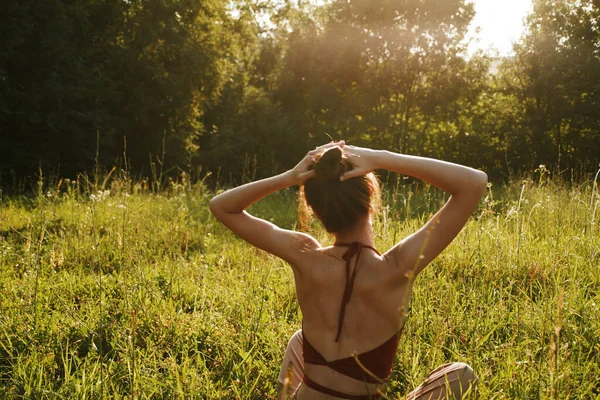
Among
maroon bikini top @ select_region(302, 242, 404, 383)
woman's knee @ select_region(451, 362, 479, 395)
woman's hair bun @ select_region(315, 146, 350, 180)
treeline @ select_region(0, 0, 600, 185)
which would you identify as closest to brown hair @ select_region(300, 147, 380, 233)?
woman's hair bun @ select_region(315, 146, 350, 180)

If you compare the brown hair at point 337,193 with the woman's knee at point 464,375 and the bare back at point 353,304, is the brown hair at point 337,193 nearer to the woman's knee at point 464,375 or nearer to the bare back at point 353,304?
the bare back at point 353,304

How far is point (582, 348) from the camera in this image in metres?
2.67

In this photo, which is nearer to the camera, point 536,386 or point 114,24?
point 536,386

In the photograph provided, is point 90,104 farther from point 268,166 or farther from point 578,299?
point 578,299

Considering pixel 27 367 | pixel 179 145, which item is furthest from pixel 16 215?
pixel 179 145

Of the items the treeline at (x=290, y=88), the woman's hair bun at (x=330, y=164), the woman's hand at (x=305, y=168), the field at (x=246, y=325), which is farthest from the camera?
the treeline at (x=290, y=88)

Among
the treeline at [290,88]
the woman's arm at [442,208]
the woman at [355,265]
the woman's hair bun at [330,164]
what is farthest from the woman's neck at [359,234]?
the treeline at [290,88]

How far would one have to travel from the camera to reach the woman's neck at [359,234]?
72.6 inches

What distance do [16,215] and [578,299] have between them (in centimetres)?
660

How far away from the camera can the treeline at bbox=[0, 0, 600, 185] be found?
473 inches

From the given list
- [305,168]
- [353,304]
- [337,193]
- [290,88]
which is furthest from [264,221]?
[290,88]

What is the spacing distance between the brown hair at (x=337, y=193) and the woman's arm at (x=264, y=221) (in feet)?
0.25

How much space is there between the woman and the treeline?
36.3 ft

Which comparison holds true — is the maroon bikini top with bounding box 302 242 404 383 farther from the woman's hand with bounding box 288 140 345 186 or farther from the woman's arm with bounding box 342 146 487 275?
the woman's hand with bounding box 288 140 345 186
